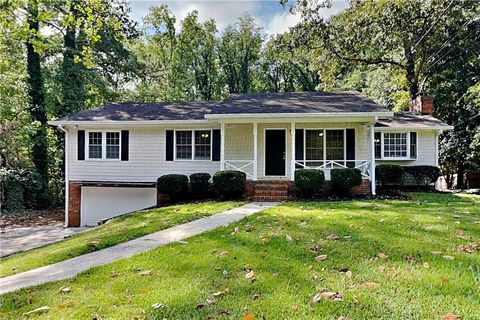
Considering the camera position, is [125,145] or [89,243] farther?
[125,145]

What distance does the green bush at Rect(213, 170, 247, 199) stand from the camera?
12273 mm

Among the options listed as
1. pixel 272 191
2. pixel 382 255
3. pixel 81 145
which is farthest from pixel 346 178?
pixel 81 145

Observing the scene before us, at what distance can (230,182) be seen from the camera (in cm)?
1227

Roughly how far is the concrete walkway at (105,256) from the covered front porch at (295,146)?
21.6 feet

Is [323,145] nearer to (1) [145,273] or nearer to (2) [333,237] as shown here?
(2) [333,237]

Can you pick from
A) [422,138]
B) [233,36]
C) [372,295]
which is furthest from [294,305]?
[233,36]

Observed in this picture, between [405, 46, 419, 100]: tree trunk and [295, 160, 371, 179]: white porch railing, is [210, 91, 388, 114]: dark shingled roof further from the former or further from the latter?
[405, 46, 419, 100]: tree trunk

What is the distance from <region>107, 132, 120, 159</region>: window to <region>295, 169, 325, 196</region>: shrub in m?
7.61

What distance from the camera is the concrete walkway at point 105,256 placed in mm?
4656

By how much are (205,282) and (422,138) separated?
1466 centimetres

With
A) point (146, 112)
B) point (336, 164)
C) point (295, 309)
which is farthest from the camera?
point (146, 112)

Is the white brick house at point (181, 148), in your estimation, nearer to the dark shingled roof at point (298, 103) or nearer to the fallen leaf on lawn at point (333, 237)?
the dark shingled roof at point (298, 103)

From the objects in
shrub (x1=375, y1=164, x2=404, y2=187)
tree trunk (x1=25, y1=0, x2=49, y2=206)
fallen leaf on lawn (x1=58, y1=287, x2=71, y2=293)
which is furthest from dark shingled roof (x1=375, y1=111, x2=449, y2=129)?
tree trunk (x1=25, y1=0, x2=49, y2=206)

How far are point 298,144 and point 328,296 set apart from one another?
38.0ft
